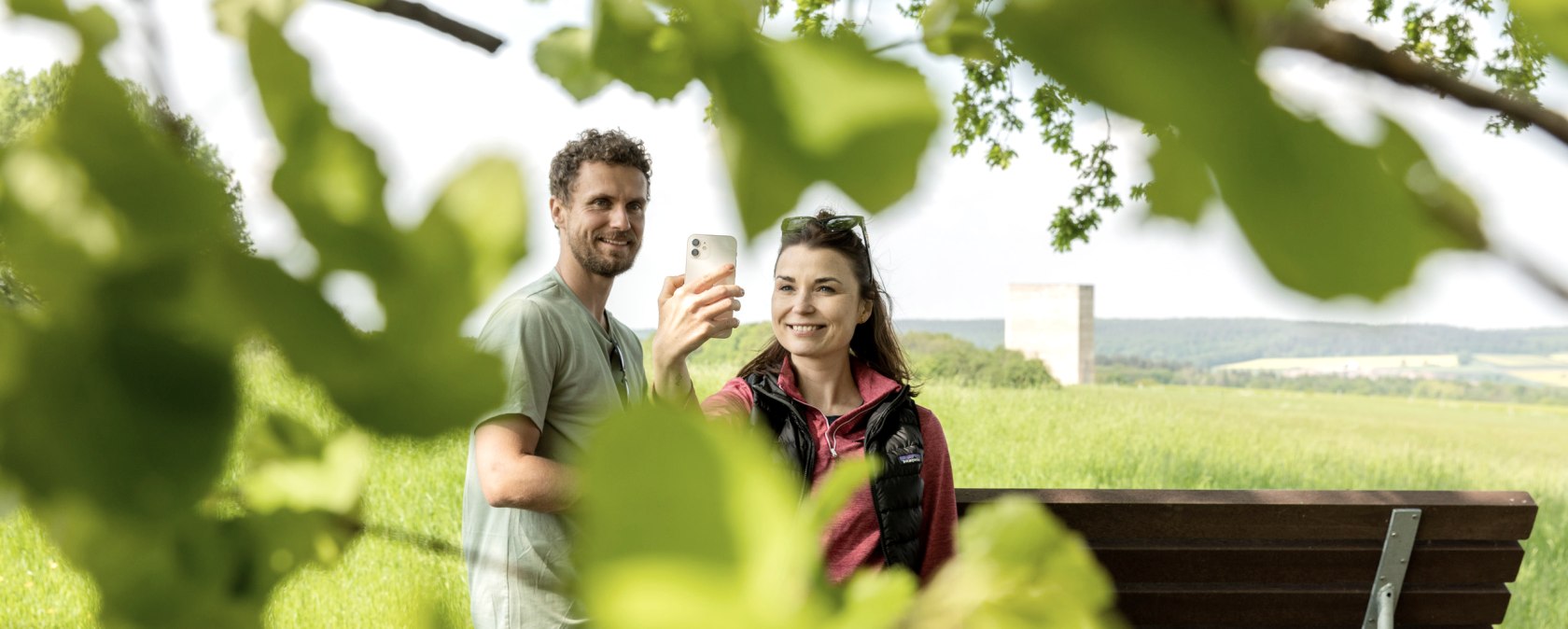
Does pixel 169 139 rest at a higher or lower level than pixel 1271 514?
higher

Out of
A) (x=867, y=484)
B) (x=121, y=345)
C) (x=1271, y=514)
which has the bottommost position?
(x=1271, y=514)

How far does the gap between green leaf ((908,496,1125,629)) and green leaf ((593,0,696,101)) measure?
0.11m

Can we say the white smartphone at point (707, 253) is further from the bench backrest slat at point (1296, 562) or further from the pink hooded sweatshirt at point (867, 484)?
the bench backrest slat at point (1296, 562)

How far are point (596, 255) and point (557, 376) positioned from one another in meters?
0.32

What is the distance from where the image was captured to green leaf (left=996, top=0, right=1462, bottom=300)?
0.46 ft

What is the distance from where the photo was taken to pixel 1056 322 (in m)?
13.6

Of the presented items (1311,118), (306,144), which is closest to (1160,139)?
(1311,118)

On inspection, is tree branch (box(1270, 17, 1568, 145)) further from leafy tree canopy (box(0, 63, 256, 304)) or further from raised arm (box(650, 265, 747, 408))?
raised arm (box(650, 265, 747, 408))

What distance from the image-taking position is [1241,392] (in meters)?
14.8

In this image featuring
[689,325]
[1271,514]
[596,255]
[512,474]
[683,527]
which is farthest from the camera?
[1271,514]

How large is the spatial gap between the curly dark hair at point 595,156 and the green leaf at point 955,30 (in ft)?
5.74

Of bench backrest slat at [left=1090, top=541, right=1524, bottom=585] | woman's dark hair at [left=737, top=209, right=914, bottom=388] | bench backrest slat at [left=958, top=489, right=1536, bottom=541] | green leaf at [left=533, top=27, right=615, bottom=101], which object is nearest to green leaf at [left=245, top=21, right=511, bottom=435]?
green leaf at [left=533, top=27, right=615, bottom=101]

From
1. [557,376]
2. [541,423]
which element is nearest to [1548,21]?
[541,423]

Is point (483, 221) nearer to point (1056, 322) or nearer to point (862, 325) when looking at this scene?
point (862, 325)
